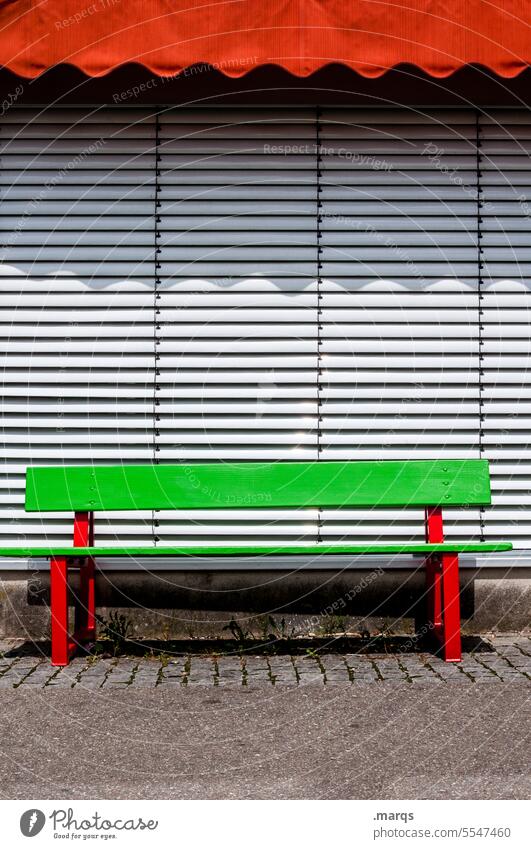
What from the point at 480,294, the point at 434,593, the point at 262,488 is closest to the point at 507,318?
the point at 480,294

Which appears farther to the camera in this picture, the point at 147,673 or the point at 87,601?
the point at 87,601

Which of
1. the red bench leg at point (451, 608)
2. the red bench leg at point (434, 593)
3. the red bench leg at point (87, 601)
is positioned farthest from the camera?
the red bench leg at point (87, 601)

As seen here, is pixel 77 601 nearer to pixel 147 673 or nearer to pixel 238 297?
pixel 147 673

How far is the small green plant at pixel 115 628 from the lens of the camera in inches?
273

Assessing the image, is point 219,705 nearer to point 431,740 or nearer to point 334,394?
point 431,740

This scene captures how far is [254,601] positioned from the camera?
7.06 m

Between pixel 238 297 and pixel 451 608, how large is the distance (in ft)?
8.04

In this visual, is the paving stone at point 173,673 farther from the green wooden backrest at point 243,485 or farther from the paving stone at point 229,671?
the green wooden backrest at point 243,485

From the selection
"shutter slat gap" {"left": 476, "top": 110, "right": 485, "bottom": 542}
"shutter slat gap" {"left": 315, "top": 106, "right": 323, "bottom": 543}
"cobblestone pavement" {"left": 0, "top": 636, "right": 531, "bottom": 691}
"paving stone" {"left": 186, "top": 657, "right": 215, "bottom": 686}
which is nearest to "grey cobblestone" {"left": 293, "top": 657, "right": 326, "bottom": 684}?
"cobblestone pavement" {"left": 0, "top": 636, "right": 531, "bottom": 691}

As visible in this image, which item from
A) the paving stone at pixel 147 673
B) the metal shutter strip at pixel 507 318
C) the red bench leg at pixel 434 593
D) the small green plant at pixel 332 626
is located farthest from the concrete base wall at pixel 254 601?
the paving stone at pixel 147 673

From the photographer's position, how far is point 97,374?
7.20 m

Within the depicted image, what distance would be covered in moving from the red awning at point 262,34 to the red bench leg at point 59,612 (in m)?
2.81

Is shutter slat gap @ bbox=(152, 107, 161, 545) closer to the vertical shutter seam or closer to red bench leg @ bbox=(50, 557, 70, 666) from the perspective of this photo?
the vertical shutter seam

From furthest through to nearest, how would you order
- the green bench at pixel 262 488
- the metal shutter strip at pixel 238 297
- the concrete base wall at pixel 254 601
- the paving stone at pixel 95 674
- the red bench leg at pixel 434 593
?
1. the metal shutter strip at pixel 238 297
2. the concrete base wall at pixel 254 601
3. the red bench leg at pixel 434 593
4. the green bench at pixel 262 488
5. the paving stone at pixel 95 674
